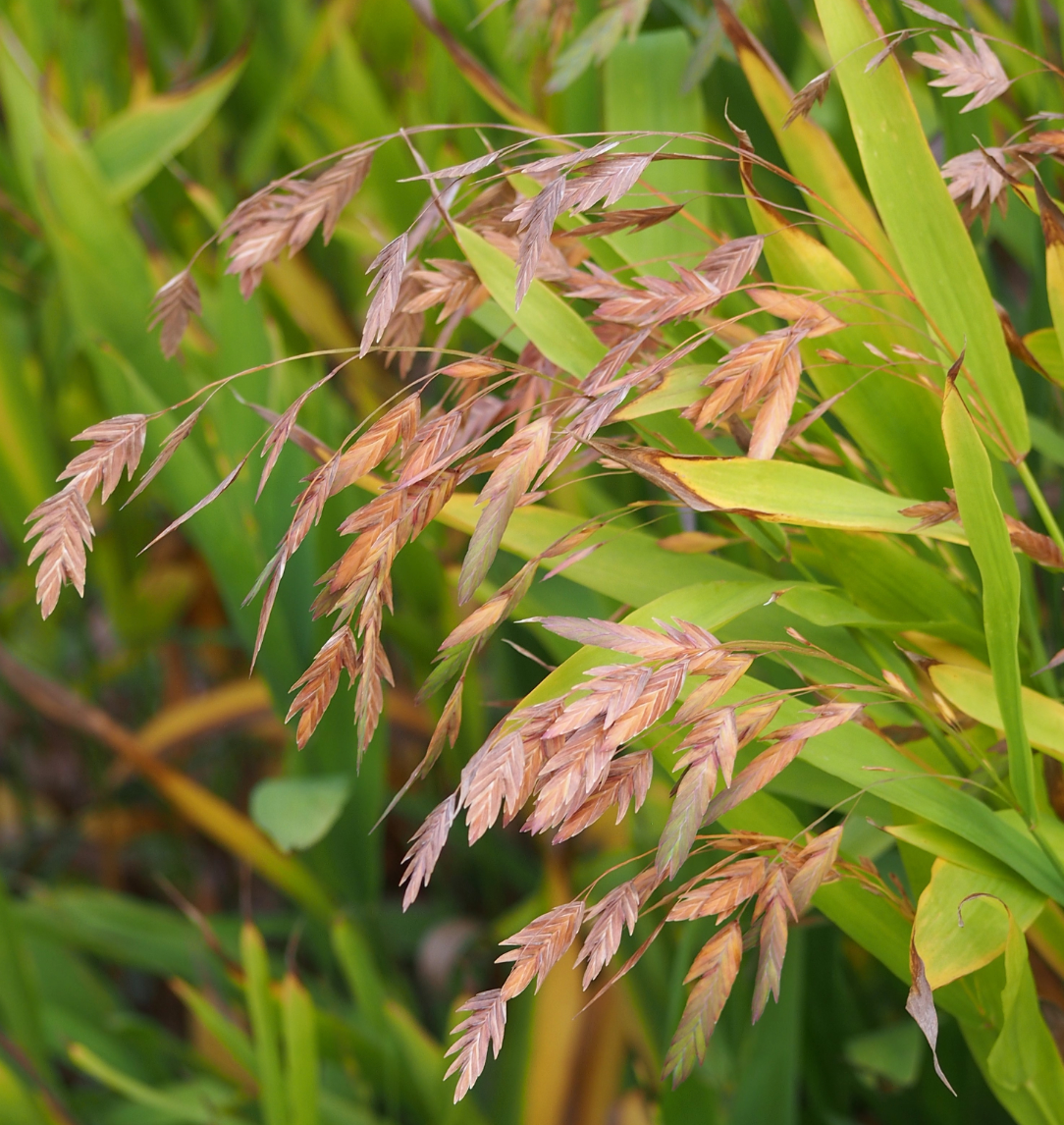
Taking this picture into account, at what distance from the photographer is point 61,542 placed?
0.26 meters

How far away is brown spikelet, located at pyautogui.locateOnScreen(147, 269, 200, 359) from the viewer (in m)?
0.36

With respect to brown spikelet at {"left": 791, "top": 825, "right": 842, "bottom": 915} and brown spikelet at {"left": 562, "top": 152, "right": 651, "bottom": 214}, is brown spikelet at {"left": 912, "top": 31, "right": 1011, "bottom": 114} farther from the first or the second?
brown spikelet at {"left": 791, "top": 825, "right": 842, "bottom": 915}

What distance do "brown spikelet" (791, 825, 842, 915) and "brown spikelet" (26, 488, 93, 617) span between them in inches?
8.0

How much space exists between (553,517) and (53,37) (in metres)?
0.64

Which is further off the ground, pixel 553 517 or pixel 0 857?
pixel 553 517

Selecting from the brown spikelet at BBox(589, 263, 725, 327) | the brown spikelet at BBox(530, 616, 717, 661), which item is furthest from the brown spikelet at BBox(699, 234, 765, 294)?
the brown spikelet at BBox(530, 616, 717, 661)

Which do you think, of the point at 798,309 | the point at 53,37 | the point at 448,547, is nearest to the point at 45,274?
the point at 53,37

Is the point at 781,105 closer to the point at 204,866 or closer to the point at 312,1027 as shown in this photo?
the point at 312,1027

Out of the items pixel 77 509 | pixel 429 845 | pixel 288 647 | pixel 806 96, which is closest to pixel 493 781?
pixel 429 845

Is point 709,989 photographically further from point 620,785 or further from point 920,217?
point 920,217

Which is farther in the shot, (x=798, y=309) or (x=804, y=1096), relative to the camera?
(x=804, y=1096)

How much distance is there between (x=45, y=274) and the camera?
809 millimetres

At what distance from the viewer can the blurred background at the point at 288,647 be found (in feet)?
1.67

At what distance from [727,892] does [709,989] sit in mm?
30
